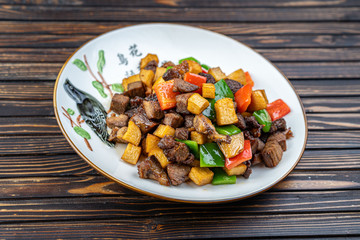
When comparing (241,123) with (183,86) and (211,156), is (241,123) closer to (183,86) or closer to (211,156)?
(211,156)

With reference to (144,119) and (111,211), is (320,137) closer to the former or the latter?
(144,119)

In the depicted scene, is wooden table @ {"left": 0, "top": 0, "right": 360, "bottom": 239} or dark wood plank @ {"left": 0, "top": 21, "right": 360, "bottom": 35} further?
dark wood plank @ {"left": 0, "top": 21, "right": 360, "bottom": 35}

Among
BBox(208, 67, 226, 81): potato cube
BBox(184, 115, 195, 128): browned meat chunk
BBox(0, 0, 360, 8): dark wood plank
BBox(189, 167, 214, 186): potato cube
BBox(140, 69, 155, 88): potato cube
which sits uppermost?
BBox(0, 0, 360, 8): dark wood plank

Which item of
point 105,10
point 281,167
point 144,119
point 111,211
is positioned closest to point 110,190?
point 111,211

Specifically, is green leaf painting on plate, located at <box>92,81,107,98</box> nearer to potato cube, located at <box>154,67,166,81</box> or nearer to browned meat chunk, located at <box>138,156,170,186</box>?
potato cube, located at <box>154,67,166,81</box>

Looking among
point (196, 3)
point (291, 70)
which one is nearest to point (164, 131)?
point (291, 70)

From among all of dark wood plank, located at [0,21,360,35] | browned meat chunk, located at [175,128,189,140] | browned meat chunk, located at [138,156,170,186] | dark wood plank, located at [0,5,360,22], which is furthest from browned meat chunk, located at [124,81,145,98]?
dark wood plank, located at [0,5,360,22]

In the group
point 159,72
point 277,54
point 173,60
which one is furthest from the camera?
point 277,54

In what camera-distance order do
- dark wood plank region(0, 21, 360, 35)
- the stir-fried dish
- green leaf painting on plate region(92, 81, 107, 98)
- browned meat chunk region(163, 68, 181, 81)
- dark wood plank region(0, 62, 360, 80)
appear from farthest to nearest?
dark wood plank region(0, 21, 360, 35) < dark wood plank region(0, 62, 360, 80) < green leaf painting on plate region(92, 81, 107, 98) < browned meat chunk region(163, 68, 181, 81) < the stir-fried dish
